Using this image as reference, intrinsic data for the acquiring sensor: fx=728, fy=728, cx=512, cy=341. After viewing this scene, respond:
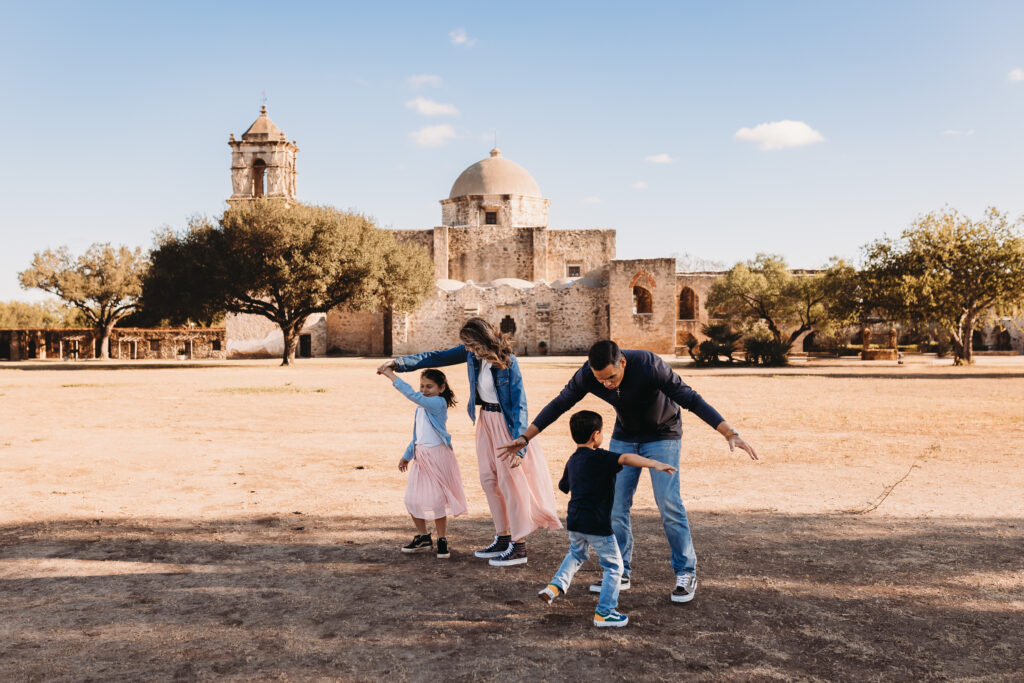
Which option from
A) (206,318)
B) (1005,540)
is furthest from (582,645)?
(206,318)

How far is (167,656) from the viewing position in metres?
2.82

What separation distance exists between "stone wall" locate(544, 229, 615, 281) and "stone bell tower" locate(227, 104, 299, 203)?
16205mm

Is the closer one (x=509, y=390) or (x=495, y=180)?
(x=509, y=390)

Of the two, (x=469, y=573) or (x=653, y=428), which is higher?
(x=653, y=428)

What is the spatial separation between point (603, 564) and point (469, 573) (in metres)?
0.93

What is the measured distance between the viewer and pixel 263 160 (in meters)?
41.9

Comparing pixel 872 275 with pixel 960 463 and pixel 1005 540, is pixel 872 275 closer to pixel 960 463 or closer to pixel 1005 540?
pixel 960 463

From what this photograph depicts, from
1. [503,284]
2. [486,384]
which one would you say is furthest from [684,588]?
[503,284]

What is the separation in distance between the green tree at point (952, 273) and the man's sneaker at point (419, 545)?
22733 mm

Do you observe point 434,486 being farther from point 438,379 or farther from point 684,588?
point 684,588

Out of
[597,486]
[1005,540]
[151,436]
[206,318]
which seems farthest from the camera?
[206,318]

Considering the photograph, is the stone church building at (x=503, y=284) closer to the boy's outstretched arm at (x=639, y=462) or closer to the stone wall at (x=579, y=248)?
the stone wall at (x=579, y=248)

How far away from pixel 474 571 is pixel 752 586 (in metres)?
1.42

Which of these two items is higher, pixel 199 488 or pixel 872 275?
pixel 872 275
